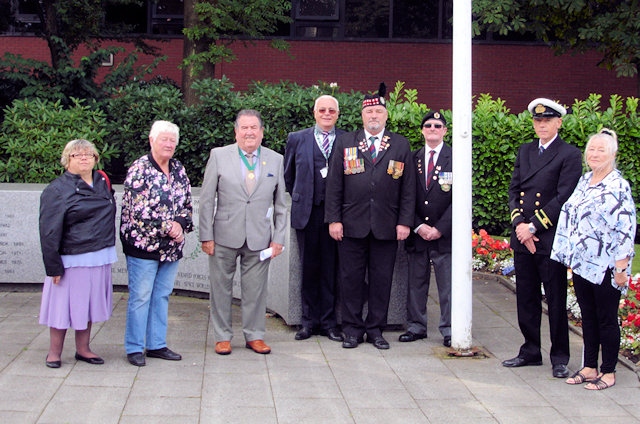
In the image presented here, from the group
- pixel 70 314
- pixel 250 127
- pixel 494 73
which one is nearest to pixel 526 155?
pixel 250 127

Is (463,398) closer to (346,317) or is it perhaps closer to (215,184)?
A: (346,317)

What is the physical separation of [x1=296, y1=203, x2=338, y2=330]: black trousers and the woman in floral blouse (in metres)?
1.18

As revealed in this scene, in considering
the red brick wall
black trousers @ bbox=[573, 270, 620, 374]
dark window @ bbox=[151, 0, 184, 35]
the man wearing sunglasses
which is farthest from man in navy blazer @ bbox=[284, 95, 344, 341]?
dark window @ bbox=[151, 0, 184, 35]

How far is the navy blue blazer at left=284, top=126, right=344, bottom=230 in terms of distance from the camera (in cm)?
729

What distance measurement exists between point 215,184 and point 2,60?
7768mm

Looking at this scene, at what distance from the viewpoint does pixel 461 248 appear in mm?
6773

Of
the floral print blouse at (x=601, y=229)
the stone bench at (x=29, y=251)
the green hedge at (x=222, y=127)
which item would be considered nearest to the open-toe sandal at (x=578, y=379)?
the floral print blouse at (x=601, y=229)

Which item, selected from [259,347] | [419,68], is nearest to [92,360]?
[259,347]

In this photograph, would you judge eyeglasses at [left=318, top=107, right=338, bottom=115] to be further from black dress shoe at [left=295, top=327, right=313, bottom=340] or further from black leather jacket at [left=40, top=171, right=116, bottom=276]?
black leather jacket at [left=40, top=171, right=116, bottom=276]

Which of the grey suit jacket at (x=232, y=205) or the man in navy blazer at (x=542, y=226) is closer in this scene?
the man in navy blazer at (x=542, y=226)

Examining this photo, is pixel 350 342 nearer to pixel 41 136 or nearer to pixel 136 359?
pixel 136 359

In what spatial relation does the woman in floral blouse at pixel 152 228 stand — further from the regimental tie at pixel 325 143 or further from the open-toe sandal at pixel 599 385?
the open-toe sandal at pixel 599 385

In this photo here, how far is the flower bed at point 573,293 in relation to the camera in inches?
273

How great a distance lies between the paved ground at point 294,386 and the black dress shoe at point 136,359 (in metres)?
0.05
